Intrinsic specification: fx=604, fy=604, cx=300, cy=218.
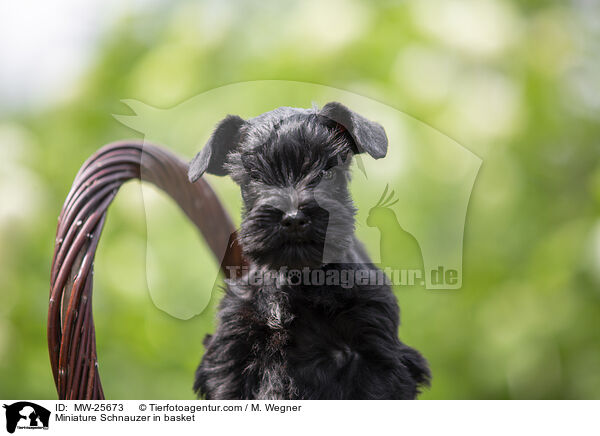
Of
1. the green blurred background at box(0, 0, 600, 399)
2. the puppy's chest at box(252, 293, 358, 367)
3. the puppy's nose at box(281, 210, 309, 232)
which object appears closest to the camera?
the puppy's nose at box(281, 210, 309, 232)

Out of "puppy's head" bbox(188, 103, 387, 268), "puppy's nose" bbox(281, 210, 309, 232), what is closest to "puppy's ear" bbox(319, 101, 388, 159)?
"puppy's head" bbox(188, 103, 387, 268)

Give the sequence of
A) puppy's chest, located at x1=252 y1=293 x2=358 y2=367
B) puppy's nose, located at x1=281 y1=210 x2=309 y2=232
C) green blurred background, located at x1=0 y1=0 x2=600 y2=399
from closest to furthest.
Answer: puppy's nose, located at x1=281 y1=210 x2=309 y2=232
puppy's chest, located at x1=252 y1=293 x2=358 y2=367
green blurred background, located at x1=0 y1=0 x2=600 y2=399

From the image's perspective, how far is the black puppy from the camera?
1087mm

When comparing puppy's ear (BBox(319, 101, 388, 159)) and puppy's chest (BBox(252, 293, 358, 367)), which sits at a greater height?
puppy's ear (BBox(319, 101, 388, 159))

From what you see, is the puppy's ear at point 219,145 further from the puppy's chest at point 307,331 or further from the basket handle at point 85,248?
the puppy's chest at point 307,331

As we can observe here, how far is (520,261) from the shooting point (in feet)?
7.00

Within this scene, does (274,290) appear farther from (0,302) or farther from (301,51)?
(0,302)

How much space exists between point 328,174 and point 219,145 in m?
0.26

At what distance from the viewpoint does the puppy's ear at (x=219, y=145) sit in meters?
1.20
